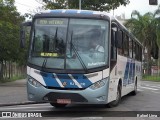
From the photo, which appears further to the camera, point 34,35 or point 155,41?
point 155,41

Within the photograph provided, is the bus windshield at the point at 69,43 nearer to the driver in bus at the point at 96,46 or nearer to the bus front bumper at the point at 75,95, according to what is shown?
the driver in bus at the point at 96,46

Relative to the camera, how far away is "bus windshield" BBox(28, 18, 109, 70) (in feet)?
42.8

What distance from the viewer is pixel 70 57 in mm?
13062

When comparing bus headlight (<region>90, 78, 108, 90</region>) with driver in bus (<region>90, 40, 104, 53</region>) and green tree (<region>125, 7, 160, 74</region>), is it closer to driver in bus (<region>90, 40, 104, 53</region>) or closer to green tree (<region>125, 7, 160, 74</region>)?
driver in bus (<region>90, 40, 104, 53</region>)

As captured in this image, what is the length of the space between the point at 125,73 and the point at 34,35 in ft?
19.0

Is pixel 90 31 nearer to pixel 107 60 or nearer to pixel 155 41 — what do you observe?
pixel 107 60

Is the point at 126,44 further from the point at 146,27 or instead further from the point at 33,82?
the point at 146,27

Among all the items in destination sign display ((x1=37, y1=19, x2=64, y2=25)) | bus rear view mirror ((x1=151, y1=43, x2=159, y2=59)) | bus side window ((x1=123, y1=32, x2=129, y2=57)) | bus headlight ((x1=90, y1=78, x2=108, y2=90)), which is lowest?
bus rear view mirror ((x1=151, y1=43, x2=159, y2=59))

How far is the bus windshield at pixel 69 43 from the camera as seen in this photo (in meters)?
13.0

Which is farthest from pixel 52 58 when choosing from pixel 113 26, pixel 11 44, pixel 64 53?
pixel 11 44

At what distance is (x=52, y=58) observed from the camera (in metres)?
13.1

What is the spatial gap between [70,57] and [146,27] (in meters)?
50.4

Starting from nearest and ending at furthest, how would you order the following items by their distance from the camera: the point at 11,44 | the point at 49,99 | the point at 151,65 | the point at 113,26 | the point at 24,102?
the point at 49,99 → the point at 113,26 → the point at 24,102 → the point at 11,44 → the point at 151,65

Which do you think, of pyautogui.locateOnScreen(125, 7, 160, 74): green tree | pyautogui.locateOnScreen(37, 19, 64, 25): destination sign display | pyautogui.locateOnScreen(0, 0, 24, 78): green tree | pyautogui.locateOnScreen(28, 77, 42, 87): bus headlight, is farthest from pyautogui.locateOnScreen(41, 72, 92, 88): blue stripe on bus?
pyautogui.locateOnScreen(125, 7, 160, 74): green tree
